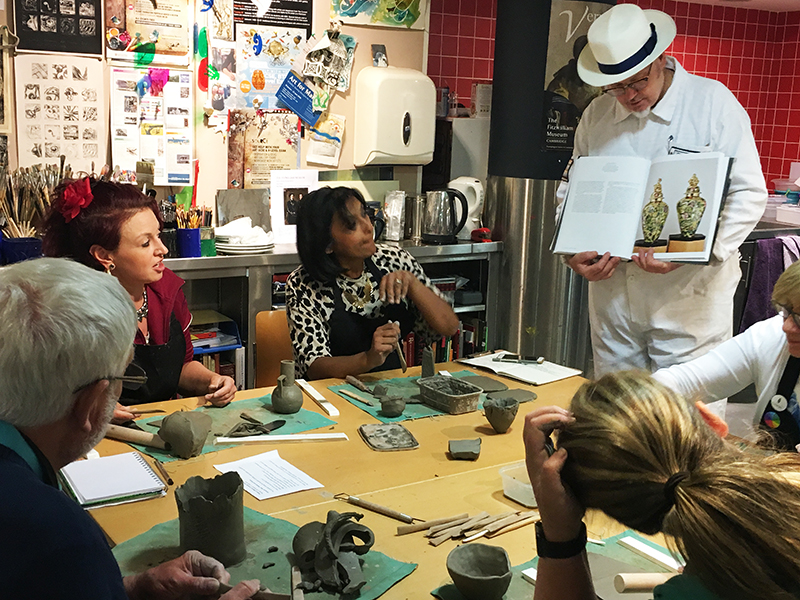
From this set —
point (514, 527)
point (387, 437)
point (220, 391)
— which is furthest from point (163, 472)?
point (514, 527)

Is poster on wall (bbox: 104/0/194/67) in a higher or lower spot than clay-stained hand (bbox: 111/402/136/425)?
higher

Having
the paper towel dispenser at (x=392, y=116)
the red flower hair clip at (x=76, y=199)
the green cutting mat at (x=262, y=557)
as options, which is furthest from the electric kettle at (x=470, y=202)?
the green cutting mat at (x=262, y=557)

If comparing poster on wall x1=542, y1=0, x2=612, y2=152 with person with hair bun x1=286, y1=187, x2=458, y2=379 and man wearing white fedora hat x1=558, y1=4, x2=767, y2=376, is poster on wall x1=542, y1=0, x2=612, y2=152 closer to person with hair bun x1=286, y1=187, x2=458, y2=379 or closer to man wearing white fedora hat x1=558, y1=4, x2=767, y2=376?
man wearing white fedora hat x1=558, y1=4, x2=767, y2=376

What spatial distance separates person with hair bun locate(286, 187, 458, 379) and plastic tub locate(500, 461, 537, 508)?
1.03m

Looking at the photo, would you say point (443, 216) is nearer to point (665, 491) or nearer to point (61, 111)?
point (61, 111)

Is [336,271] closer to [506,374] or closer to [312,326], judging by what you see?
[312,326]

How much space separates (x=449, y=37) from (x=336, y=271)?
105 inches

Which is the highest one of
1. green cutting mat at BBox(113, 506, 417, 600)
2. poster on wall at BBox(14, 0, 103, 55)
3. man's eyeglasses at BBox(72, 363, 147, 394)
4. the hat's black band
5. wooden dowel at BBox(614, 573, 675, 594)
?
poster on wall at BBox(14, 0, 103, 55)

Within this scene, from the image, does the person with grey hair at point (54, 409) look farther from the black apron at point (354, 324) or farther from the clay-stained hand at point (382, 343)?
the black apron at point (354, 324)

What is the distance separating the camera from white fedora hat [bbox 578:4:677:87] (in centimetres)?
280

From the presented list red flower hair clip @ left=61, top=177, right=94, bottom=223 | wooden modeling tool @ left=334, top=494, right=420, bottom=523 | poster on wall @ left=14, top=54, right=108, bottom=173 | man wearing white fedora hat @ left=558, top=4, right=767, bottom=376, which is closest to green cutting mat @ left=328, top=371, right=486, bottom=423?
wooden modeling tool @ left=334, top=494, right=420, bottom=523

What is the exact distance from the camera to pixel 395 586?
1.45 metres

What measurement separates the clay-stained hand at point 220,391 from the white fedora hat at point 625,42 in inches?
66.4

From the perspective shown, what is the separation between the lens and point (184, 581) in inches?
54.0
